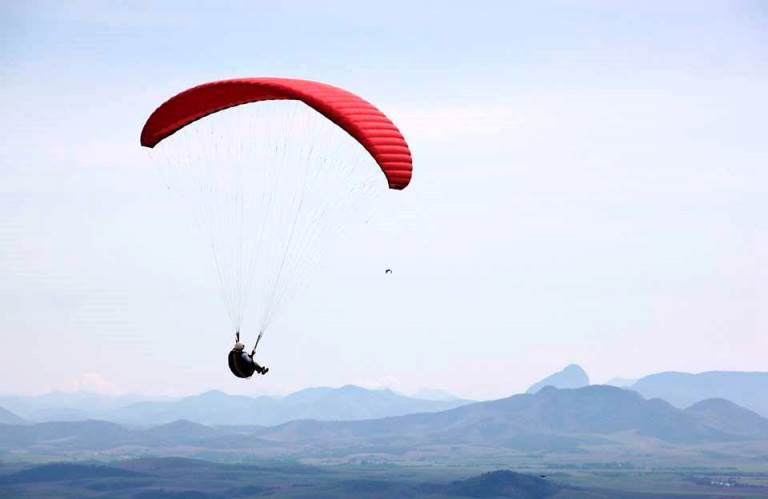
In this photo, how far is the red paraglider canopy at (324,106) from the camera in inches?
2190

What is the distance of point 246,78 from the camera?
5988 centimetres

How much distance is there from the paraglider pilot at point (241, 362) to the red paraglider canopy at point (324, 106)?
10645 mm

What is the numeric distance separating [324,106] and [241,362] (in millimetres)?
12428

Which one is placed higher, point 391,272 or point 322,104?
point 322,104

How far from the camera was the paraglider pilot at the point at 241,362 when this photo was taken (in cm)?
5922

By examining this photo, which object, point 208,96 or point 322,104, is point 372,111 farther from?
point 208,96

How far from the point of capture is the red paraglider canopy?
55.6 meters

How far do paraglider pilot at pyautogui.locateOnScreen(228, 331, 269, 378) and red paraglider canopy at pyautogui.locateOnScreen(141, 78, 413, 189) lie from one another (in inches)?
419

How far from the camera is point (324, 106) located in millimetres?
56531

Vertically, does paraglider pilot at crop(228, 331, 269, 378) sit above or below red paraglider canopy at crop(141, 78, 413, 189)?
below

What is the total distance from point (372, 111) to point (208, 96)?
28.8 ft

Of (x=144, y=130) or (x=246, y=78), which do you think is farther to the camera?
(x=144, y=130)

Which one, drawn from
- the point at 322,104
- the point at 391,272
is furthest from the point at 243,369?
the point at 322,104

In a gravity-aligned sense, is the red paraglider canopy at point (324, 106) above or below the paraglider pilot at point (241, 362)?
above
